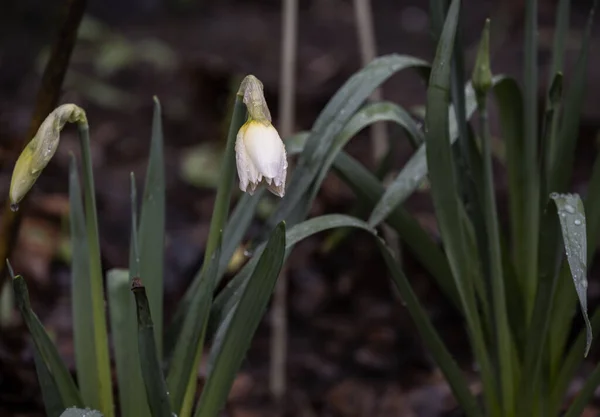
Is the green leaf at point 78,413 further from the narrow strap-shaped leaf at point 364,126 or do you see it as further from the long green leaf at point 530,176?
the long green leaf at point 530,176

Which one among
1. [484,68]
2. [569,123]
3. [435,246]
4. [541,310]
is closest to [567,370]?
[541,310]

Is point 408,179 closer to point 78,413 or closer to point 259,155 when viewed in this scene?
point 259,155

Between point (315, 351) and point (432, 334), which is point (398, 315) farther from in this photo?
point (432, 334)

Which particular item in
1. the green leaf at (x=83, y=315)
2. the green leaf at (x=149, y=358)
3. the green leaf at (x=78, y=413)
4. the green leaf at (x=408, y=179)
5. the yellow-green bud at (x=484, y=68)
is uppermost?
the yellow-green bud at (x=484, y=68)

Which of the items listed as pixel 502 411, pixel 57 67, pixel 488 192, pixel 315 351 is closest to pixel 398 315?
pixel 315 351

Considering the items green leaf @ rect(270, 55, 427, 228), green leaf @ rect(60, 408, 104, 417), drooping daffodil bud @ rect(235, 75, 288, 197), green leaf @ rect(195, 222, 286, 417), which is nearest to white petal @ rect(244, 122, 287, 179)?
drooping daffodil bud @ rect(235, 75, 288, 197)

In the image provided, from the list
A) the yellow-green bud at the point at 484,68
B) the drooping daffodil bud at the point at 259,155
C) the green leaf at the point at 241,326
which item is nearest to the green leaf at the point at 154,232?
the green leaf at the point at 241,326
